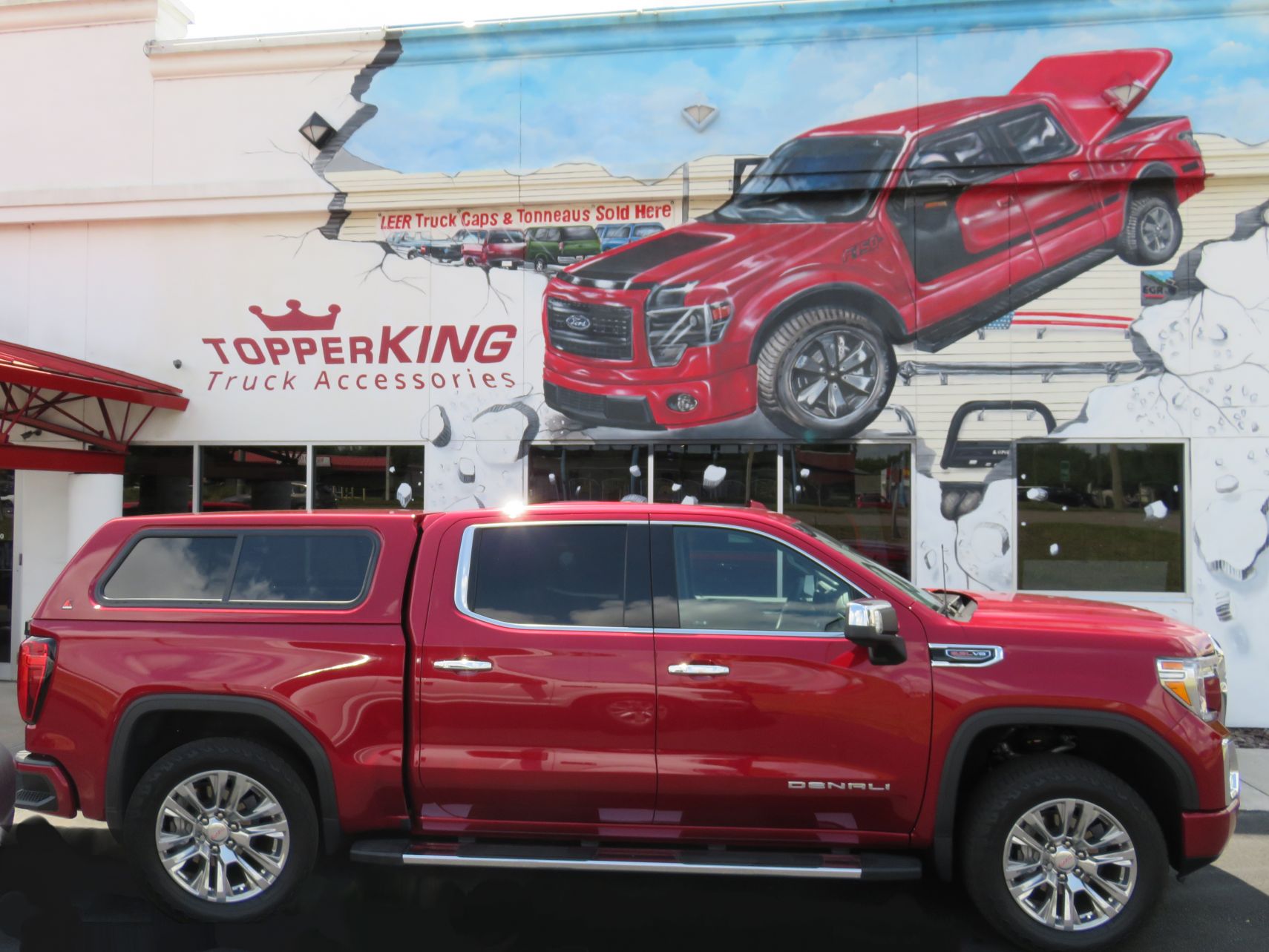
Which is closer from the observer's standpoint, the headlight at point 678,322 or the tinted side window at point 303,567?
the tinted side window at point 303,567

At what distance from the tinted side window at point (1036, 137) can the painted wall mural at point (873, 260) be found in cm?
2

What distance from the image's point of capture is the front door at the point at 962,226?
837 cm

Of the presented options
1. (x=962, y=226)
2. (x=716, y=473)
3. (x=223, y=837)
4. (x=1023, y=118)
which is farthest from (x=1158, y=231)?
(x=223, y=837)

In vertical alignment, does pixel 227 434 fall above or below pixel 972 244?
below

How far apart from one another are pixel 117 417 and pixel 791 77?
25.1 ft

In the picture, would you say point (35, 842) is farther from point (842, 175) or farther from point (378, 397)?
point (842, 175)

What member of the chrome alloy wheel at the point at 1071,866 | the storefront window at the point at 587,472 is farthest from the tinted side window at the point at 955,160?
the chrome alloy wheel at the point at 1071,866

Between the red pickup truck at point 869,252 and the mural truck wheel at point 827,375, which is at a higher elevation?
the red pickup truck at point 869,252

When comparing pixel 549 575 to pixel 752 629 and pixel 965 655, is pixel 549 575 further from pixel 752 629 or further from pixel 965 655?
pixel 965 655

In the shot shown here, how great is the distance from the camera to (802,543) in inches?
166

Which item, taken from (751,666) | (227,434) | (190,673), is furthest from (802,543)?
(227,434)

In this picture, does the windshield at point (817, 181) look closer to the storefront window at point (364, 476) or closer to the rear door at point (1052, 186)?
the rear door at point (1052, 186)

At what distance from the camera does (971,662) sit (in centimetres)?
392

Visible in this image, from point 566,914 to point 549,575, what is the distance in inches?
63.1
